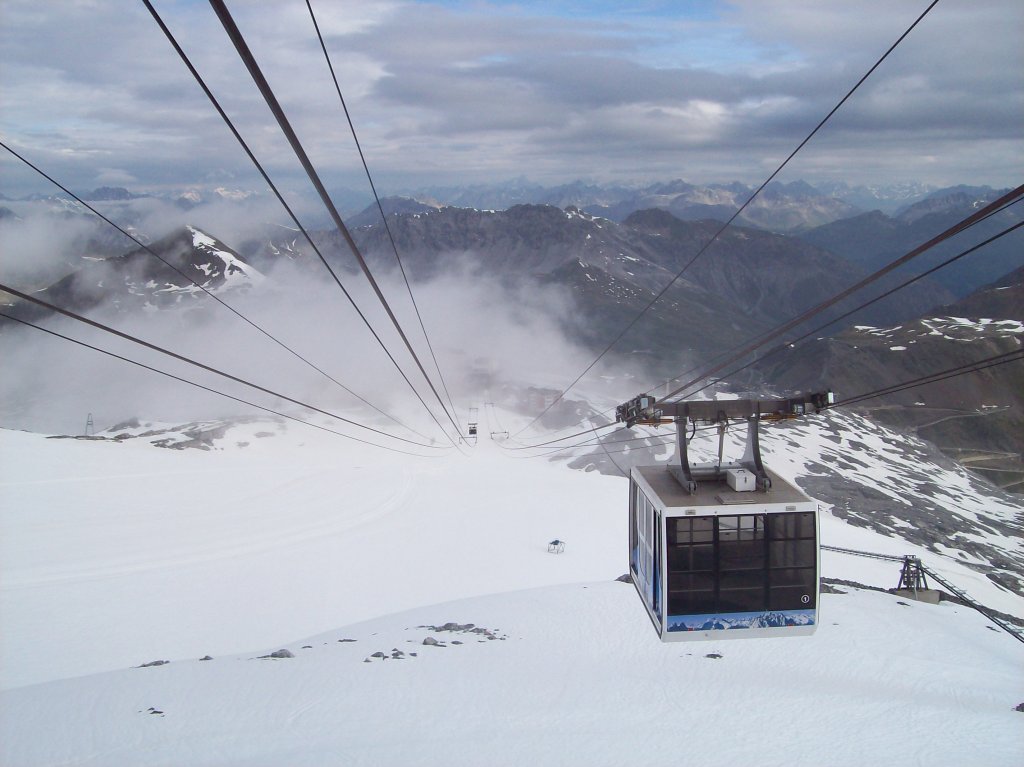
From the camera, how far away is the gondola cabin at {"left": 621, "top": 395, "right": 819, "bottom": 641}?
44.1 ft

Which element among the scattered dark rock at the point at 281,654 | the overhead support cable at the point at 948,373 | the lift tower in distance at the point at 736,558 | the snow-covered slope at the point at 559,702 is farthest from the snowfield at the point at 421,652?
the overhead support cable at the point at 948,373

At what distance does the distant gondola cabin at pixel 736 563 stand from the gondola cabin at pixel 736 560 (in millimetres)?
18

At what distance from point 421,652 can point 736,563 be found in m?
20.1

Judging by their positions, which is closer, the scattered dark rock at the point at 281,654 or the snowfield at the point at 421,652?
the snowfield at the point at 421,652

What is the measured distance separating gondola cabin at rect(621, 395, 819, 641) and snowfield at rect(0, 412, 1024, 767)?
10.1 meters

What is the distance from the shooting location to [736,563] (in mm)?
13578

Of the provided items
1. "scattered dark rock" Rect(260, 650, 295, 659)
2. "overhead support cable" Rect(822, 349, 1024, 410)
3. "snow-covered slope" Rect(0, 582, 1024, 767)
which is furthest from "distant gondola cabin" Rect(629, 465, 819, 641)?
"scattered dark rock" Rect(260, 650, 295, 659)

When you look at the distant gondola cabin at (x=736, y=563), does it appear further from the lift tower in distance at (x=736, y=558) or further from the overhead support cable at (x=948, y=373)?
the overhead support cable at (x=948, y=373)

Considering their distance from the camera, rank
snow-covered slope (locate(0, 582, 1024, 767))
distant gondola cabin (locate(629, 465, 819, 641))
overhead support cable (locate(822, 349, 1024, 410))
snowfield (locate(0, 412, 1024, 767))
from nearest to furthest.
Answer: overhead support cable (locate(822, 349, 1024, 410)), distant gondola cabin (locate(629, 465, 819, 641)), snow-covered slope (locate(0, 582, 1024, 767)), snowfield (locate(0, 412, 1024, 767))

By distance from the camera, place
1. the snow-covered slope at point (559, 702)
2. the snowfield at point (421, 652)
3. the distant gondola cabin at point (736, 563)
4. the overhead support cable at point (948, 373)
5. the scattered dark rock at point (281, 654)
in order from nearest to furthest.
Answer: the overhead support cable at point (948, 373), the distant gondola cabin at point (736, 563), the snow-covered slope at point (559, 702), the snowfield at point (421, 652), the scattered dark rock at point (281, 654)

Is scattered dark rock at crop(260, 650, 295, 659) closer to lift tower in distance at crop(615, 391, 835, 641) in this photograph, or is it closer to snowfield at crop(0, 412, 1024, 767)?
snowfield at crop(0, 412, 1024, 767)

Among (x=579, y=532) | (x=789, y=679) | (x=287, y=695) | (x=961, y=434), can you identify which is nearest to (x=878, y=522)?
(x=579, y=532)

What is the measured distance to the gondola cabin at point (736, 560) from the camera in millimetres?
13438

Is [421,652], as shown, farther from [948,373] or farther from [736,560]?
[948,373]
